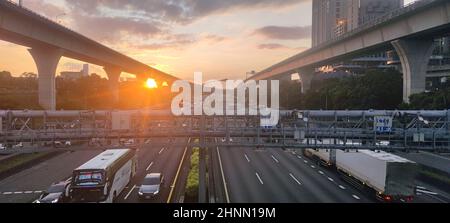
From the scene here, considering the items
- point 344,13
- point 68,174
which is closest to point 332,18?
point 344,13

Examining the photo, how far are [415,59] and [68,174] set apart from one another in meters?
37.2

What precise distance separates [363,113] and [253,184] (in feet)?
27.3

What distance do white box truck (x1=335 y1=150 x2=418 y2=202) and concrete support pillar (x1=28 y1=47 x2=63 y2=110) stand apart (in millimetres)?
34109

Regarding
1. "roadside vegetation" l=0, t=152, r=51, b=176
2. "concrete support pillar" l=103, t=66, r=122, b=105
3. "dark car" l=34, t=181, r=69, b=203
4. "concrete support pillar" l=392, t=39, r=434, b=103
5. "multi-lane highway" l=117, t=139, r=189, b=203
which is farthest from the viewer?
"concrete support pillar" l=103, t=66, r=122, b=105

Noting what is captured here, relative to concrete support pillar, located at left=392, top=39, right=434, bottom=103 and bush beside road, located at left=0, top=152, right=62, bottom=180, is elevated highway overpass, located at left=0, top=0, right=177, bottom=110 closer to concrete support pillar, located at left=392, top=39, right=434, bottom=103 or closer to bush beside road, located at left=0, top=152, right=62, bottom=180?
bush beside road, located at left=0, top=152, right=62, bottom=180

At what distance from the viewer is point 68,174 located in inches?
1078

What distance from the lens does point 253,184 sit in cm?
2353

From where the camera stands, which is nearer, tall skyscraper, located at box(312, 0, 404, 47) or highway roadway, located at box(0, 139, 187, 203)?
highway roadway, located at box(0, 139, 187, 203)

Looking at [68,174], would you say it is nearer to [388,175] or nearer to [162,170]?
[162,170]

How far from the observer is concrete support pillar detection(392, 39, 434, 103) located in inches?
1545

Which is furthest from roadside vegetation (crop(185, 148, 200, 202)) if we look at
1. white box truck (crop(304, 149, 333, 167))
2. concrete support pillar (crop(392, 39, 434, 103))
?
concrete support pillar (crop(392, 39, 434, 103))

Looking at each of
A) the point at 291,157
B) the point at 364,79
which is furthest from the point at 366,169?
the point at 364,79
